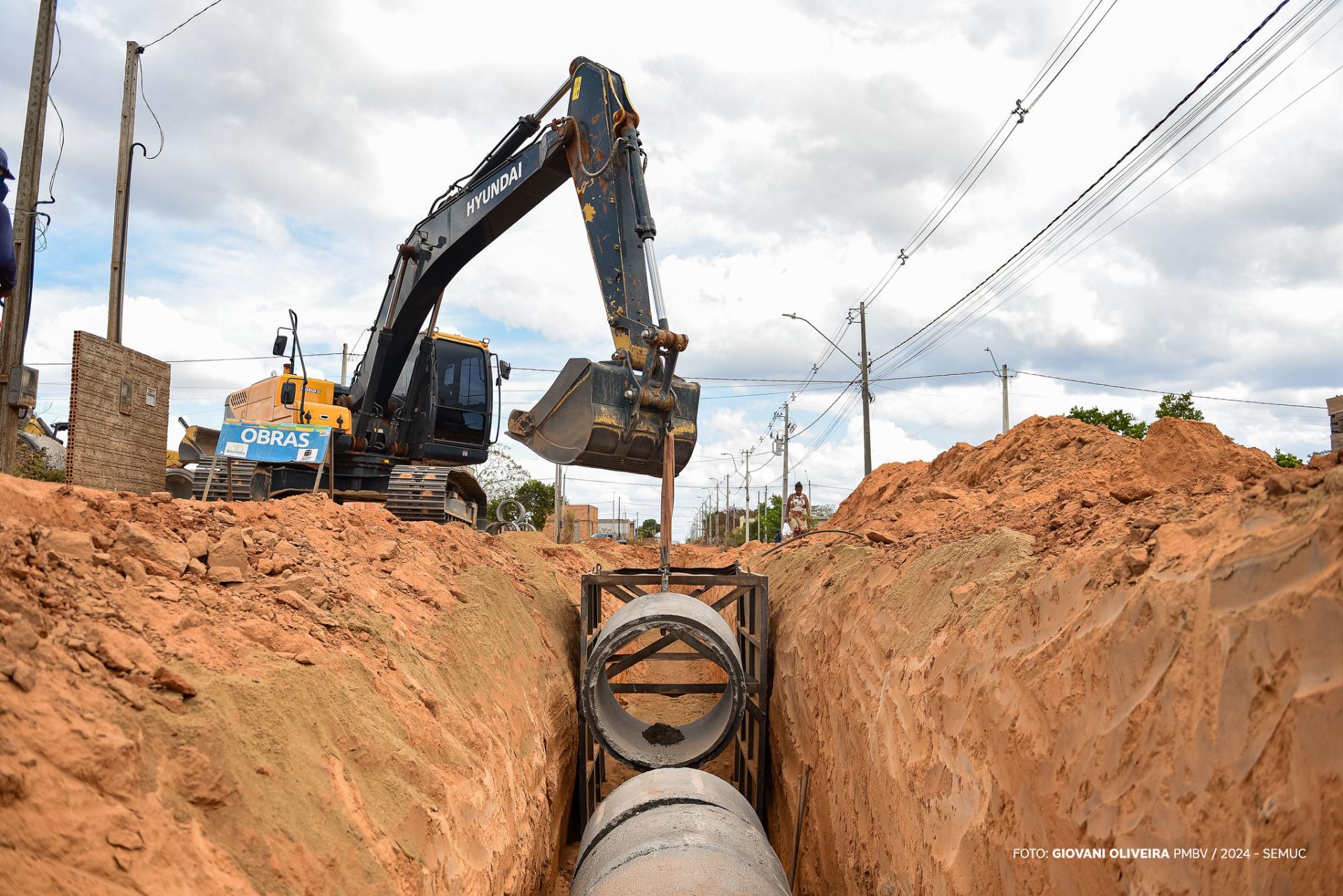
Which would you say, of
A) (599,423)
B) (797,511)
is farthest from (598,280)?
(797,511)

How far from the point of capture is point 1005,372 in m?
31.5

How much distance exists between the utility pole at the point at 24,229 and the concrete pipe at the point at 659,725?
17.3 ft

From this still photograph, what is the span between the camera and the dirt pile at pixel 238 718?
2.54 meters

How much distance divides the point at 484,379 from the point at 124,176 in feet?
18.0

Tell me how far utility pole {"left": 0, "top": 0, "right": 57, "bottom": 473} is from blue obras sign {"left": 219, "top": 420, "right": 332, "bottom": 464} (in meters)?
2.63

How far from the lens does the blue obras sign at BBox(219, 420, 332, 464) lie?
32.9ft

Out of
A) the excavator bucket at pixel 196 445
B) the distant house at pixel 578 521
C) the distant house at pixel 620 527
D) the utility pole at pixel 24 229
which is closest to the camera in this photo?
the utility pole at pixel 24 229

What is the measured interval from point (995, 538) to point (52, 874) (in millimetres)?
4737

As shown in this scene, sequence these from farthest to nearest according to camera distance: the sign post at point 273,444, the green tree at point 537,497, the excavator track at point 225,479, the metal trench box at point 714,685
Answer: the green tree at point 537,497
the excavator track at point 225,479
the sign post at point 273,444
the metal trench box at point 714,685

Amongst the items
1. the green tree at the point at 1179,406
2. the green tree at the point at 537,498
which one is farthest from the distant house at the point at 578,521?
the green tree at the point at 1179,406

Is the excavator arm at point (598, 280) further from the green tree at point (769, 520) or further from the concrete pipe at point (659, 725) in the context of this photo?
the green tree at point (769, 520)

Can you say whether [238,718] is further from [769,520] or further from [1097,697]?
[769,520]

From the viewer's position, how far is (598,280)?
28.5 feet

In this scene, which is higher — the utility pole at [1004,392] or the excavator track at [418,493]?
the utility pole at [1004,392]
